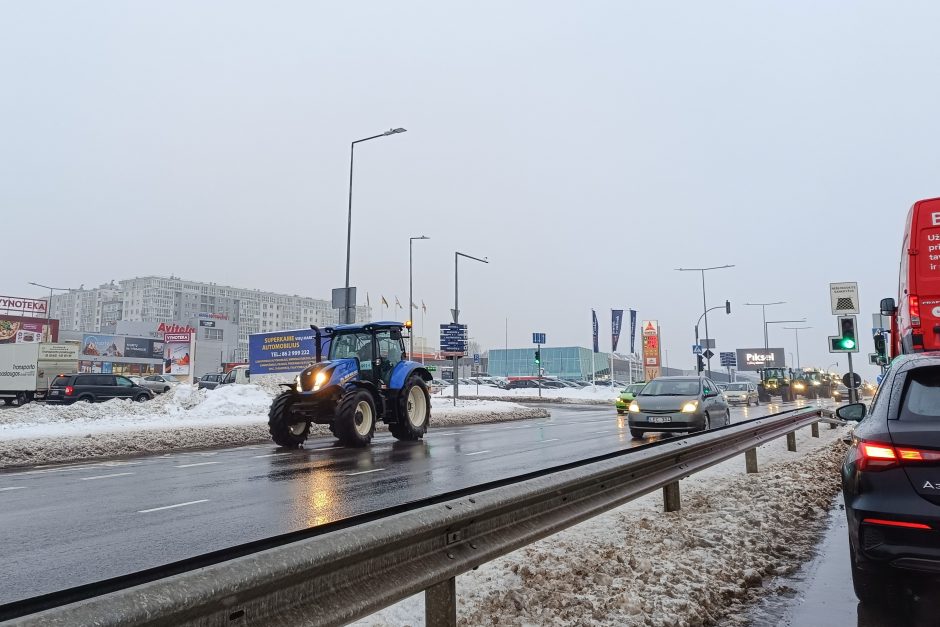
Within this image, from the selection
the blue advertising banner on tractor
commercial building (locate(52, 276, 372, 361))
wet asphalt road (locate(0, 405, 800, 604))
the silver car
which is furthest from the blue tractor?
commercial building (locate(52, 276, 372, 361))

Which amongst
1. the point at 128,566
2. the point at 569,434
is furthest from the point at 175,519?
the point at 569,434

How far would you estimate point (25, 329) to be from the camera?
69.9m

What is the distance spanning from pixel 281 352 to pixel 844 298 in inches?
1029

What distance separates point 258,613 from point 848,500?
4.02 meters

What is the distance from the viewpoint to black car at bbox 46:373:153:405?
98.6 feet

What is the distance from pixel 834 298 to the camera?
18.5 meters

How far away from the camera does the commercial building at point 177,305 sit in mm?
158125

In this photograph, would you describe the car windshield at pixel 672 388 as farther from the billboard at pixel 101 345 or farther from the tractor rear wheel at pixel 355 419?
the billboard at pixel 101 345

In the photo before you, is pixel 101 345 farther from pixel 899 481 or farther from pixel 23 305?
pixel 899 481

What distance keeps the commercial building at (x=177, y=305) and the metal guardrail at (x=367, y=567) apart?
152155mm

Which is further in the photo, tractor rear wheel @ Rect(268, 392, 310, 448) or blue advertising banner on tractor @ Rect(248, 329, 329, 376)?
blue advertising banner on tractor @ Rect(248, 329, 329, 376)

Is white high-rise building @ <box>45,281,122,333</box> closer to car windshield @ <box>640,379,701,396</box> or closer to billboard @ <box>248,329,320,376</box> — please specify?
billboard @ <box>248,329,320,376</box>

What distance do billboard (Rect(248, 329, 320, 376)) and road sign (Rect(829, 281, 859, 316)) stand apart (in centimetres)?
2360

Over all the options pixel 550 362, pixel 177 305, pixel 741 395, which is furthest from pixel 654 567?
pixel 177 305
